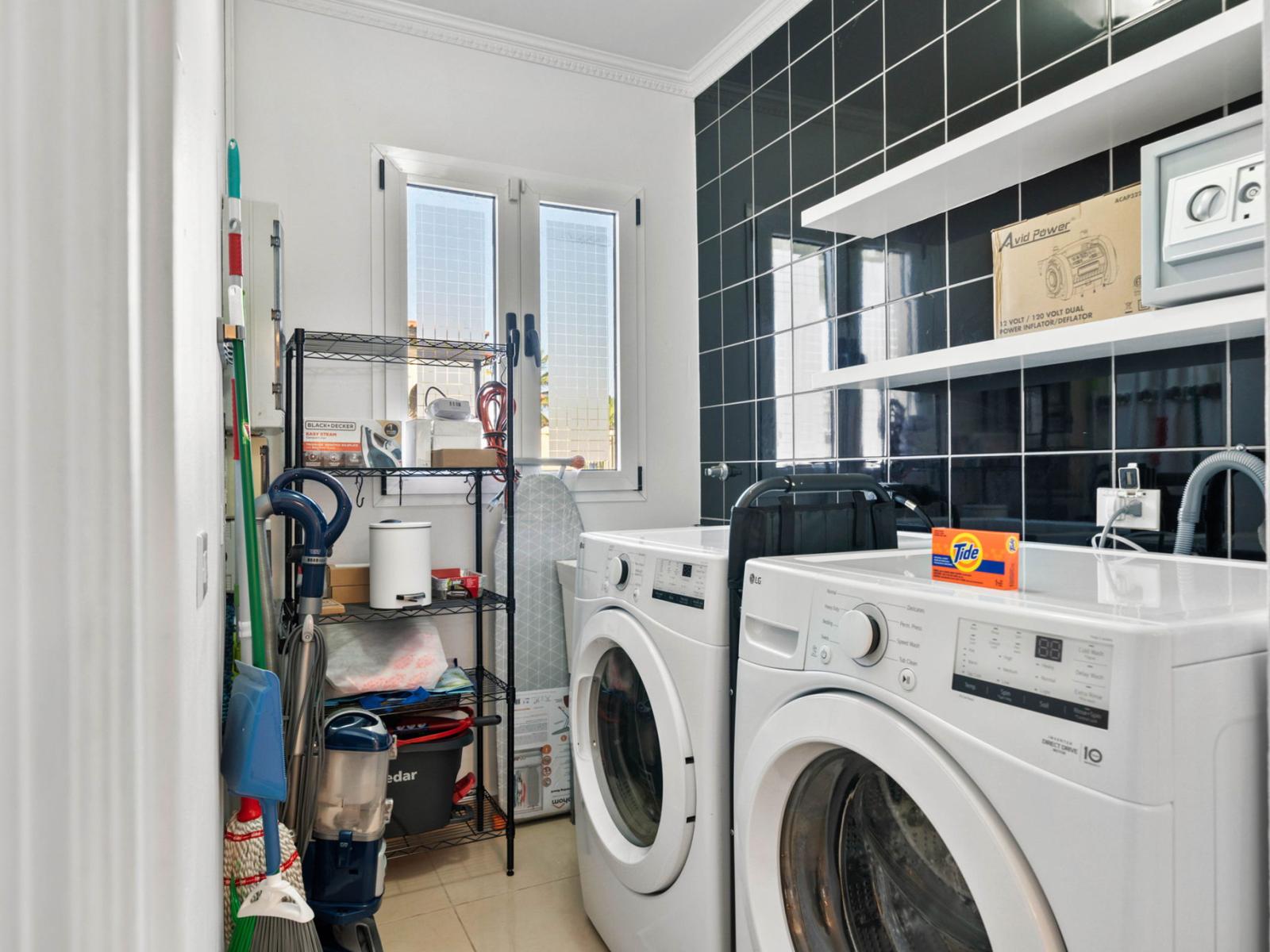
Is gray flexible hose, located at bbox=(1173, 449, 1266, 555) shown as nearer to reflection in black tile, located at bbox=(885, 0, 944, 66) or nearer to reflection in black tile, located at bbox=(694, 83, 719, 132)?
reflection in black tile, located at bbox=(885, 0, 944, 66)

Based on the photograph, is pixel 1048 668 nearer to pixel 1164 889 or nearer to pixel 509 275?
pixel 1164 889

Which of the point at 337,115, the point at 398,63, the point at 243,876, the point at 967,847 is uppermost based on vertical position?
the point at 398,63

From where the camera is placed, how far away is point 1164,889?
2.49 feet

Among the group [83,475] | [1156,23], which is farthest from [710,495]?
[83,475]

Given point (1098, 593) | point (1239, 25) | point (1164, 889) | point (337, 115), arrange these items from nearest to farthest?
point (1164, 889) < point (1098, 593) < point (1239, 25) < point (337, 115)

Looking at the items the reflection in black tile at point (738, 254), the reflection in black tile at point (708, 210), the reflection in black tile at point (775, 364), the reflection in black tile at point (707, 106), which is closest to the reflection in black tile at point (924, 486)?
the reflection in black tile at point (775, 364)

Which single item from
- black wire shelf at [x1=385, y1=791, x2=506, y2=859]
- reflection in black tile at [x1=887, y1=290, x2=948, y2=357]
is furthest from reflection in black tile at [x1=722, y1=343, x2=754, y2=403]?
black wire shelf at [x1=385, y1=791, x2=506, y2=859]

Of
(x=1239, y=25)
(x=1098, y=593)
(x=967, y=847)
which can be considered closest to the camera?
(x=967, y=847)

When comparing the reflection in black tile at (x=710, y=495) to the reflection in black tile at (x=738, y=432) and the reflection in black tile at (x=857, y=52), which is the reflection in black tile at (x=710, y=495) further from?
the reflection in black tile at (x=857, y=52)

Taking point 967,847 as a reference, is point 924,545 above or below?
above

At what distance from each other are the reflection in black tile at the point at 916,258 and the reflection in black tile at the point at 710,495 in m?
1.06

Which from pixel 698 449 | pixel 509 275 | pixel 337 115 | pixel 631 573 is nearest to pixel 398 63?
pixel 337 115

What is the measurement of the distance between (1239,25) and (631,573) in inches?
55.3

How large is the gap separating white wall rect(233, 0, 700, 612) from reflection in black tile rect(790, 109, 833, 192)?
2.21ft
